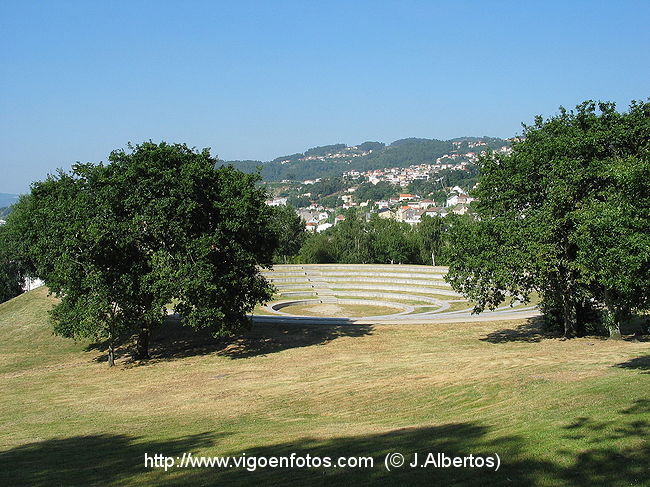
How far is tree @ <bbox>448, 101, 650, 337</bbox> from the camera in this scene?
23.7 m

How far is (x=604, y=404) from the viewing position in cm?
1245

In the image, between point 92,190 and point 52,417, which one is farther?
point 92,190

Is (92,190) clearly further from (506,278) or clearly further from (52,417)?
(506,278)

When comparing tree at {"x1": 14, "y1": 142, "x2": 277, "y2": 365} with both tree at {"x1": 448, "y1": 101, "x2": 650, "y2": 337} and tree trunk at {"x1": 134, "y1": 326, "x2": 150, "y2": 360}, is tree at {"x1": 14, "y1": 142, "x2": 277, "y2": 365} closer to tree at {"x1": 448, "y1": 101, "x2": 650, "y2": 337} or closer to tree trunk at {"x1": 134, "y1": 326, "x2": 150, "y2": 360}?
tree trunk at {"x1": 134, "y1": 326, "x2": 150, "y2": 360}

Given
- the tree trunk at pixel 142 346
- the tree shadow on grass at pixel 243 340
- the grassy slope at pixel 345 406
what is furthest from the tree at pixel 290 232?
the tree trunk at pixel 142 346

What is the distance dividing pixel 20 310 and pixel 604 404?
44.9 metres

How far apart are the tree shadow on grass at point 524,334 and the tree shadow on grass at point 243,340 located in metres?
7.21

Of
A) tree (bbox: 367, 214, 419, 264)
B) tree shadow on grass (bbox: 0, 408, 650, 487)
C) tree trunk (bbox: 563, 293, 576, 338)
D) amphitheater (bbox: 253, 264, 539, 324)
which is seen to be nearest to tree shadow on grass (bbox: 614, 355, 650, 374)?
tree shadow on grass (bbox: 0, 408, 650, 487)

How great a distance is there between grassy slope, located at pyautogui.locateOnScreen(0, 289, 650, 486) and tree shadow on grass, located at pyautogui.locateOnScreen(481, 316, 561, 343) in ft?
0.74

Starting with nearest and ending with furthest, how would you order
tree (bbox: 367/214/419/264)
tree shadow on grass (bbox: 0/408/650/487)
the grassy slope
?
tree shadow on grass (bbox: 0/408/650/487) → the grassy slope → tree (bbox: 367/214/419/264)

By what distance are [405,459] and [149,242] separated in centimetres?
2055

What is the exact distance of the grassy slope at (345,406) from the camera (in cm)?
974

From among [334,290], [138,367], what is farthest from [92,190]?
[334,290]

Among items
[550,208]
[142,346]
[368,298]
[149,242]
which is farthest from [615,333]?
[368,298]
